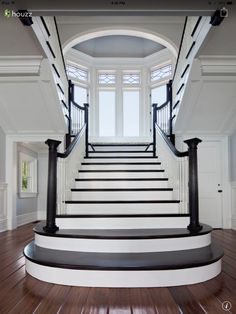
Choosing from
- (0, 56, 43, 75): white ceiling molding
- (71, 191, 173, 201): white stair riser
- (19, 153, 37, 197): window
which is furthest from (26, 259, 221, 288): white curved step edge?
(19, 153, 37, 197): window

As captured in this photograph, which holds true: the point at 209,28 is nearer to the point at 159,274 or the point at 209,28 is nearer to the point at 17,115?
the point at 159,274

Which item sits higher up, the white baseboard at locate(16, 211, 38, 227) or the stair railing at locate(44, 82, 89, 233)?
the stair railing at locate(44, 82, 89, 233)

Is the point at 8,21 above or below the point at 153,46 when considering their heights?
below

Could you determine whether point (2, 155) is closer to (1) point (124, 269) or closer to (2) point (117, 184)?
(2) point (117, 184)

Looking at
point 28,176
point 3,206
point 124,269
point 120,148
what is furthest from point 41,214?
point 124,269

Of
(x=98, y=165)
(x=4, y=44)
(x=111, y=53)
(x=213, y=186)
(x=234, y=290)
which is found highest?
(x=111, y=53)

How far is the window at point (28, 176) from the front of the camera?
285 inches

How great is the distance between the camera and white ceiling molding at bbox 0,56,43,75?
449 centimetres

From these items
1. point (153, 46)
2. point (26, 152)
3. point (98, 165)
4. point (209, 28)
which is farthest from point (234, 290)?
point (153, 46)

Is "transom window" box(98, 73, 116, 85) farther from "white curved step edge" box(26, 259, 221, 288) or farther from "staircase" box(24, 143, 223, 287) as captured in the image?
"white curved step edge" box(26, 259, 221, 288)

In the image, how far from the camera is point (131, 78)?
30.3 feet

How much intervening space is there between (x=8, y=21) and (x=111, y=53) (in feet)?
18.7

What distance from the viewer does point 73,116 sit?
6867mm

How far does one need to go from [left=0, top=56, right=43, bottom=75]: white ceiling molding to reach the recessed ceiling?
4533 millimetres
